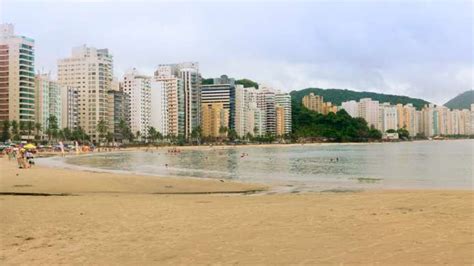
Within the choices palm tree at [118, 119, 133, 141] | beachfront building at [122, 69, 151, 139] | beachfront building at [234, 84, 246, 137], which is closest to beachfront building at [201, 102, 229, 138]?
beachfront building at [234, 84, 246, 137]

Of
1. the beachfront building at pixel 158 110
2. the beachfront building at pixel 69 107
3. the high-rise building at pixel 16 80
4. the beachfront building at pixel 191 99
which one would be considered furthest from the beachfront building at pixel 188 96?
the high-rise building at pixel 16 80

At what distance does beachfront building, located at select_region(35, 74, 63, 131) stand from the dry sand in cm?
12241

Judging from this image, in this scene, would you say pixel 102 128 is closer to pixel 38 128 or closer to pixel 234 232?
pixel 38 128

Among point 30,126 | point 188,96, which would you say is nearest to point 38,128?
point 30,126

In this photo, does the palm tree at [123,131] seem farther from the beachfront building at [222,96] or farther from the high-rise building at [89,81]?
the beachfront building at [222,96]

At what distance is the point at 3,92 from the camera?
11956 cm

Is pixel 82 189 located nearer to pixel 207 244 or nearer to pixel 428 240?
pixel 207 244

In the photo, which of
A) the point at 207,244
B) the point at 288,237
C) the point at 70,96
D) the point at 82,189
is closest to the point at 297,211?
the point at 288,237

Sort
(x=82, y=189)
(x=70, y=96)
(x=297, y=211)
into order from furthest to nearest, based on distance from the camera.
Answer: (x=70, y=96) < (x=82, y=189) < (x=297, y=211)

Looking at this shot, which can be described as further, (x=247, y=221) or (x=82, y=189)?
(x=82, y=189)

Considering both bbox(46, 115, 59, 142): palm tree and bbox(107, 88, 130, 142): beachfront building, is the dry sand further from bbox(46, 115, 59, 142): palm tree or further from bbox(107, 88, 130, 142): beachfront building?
bbox(107, 88, 130, 142): beachfront building

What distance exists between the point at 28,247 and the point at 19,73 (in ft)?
402

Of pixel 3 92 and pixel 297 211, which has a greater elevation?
pixel 3 92

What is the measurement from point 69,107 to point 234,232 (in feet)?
483
